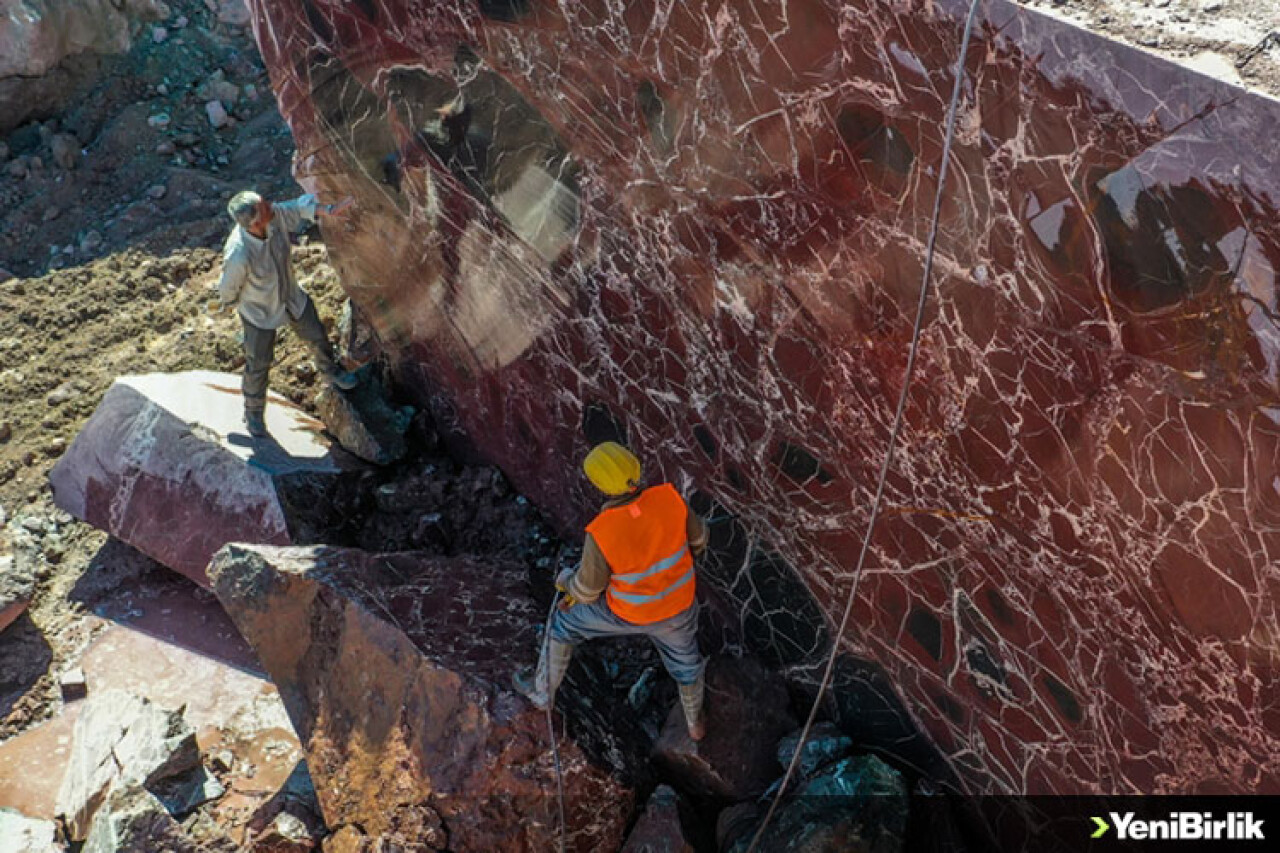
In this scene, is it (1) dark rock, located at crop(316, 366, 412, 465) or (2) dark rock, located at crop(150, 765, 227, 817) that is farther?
(1) dark rock, located at crop(316, 366, 412, 465)

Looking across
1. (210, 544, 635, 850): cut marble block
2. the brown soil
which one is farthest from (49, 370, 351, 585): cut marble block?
the brown soil

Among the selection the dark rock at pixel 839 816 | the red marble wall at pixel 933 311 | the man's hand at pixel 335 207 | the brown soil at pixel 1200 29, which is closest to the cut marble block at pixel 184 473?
the man's hand at pixel 335 207

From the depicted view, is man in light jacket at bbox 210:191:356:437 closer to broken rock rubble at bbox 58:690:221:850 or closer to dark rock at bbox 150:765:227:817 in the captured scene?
broken rock rubble at bbox 58:690:221:850

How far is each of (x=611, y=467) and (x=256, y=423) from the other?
2.66 m

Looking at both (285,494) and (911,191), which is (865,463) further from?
(285,494)

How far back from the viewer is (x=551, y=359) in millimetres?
4891

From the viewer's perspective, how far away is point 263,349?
549cm

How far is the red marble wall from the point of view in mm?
2758

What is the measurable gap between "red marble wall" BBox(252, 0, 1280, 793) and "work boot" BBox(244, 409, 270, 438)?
4.41 ft

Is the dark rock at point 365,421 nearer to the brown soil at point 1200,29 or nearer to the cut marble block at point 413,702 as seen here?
the cut marble block at point 413,702

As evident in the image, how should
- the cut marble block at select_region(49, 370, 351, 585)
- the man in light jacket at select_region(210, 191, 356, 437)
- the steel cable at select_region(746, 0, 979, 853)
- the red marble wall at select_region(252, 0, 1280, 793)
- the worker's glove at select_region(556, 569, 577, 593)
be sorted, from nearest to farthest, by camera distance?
the red marble wall at select_region(252, 0, 1280, 793), the steel cable at select_region(746, 0, 979, 853), the worker's glove at select_region(556, 569, 577, 593), the man in light jacket at select_region(210, 191, 356, 437), the cut marble block at select_region(49, 370, 351, 585)

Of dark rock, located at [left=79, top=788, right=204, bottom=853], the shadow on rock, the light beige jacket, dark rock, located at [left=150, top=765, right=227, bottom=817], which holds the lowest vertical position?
the shadow on rock

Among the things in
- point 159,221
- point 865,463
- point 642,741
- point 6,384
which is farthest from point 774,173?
point 159,221

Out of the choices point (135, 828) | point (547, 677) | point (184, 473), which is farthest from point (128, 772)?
point (547, 677)
